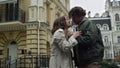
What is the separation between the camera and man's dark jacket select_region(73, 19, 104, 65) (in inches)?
143

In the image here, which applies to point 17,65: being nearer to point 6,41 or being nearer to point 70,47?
point 6,41

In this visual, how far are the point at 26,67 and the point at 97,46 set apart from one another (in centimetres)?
1617

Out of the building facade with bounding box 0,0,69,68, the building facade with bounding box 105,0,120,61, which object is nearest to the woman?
the building facade with bounding box 0,0,69,68

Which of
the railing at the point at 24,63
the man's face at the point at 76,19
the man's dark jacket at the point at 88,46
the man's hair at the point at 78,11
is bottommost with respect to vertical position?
the railing at the point at 24,63

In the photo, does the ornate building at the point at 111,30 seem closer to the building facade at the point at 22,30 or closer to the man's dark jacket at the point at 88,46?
the building facade at the point at 22,30

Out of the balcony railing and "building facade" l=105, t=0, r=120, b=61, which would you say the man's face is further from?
"building facade" l=105, t=0, r=120, b=61

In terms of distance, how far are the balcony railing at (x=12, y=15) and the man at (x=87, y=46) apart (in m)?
17.3

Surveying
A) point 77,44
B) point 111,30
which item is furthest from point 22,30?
point 111,30

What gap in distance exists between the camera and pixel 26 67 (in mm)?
19438

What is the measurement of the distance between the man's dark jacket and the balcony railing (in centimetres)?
1741

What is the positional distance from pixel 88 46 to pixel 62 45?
14.6 inches

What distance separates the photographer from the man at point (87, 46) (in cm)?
365

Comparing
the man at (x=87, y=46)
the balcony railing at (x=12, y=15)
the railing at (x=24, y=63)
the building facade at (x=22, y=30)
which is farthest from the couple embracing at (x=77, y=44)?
the balcony railing at (x=12, y=15)

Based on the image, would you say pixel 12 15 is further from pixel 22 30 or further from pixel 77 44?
pixel 77 44
